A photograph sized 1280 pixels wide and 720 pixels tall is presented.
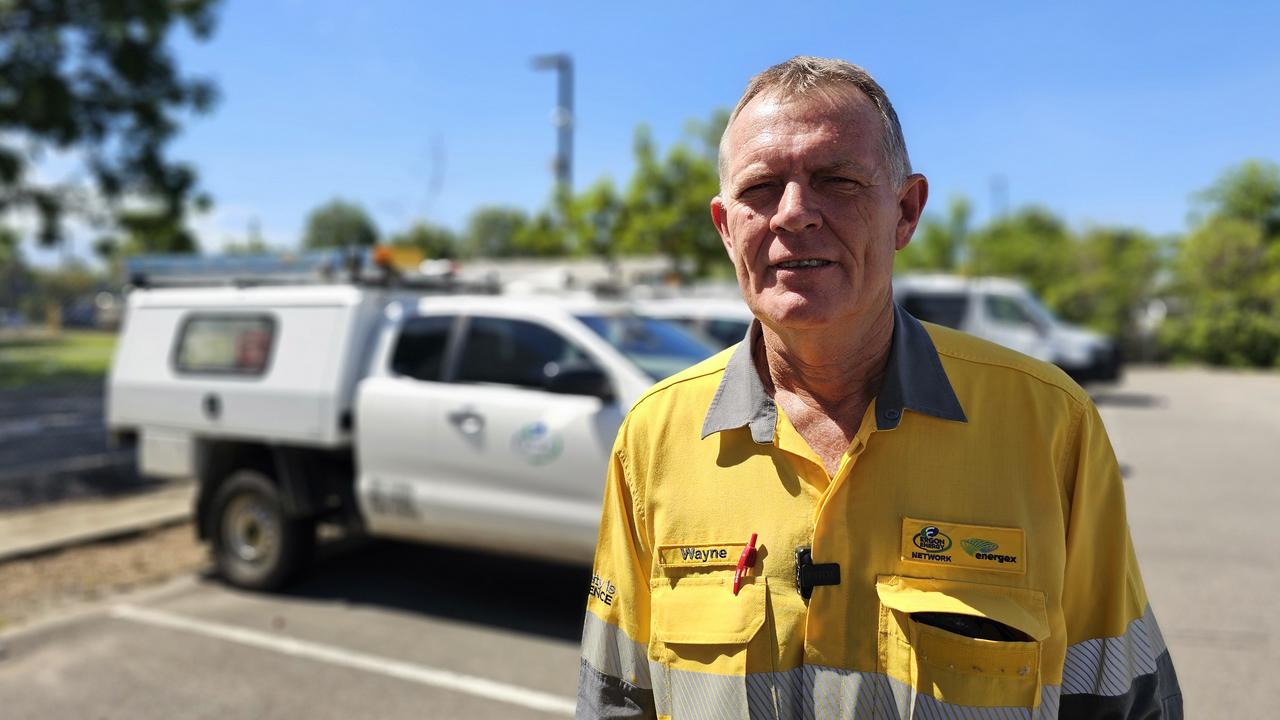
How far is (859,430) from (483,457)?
13.6ft

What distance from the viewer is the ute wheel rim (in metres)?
6.41

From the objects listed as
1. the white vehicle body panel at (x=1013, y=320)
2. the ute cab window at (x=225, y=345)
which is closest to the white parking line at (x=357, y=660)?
the ute cab window at (x=225, y=345)

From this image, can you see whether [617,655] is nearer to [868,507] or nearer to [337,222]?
[868,507]

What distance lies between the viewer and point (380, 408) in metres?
5.93

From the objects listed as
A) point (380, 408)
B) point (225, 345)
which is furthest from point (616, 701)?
point (225, 345)

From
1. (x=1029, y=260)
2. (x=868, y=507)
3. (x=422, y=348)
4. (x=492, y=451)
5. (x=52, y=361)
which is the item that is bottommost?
(x=52, y=361)

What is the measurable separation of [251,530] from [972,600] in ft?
19.6

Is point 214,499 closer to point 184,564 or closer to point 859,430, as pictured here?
point 184,564

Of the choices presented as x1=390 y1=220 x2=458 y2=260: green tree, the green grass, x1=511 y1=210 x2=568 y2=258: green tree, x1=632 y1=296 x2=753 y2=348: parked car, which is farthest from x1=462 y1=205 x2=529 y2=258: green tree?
Result: x1=632 y1=296 x2=753 y2=348: parked car

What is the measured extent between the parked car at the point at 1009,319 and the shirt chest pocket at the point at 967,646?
15.6m

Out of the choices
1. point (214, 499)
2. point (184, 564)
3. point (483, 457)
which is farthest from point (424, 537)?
point (184, 564)

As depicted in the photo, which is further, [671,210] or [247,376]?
[671,210]

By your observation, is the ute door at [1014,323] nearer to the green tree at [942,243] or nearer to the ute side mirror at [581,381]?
the ute side mirror at [581,381]

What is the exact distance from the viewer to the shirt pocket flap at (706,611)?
5.38 feet
